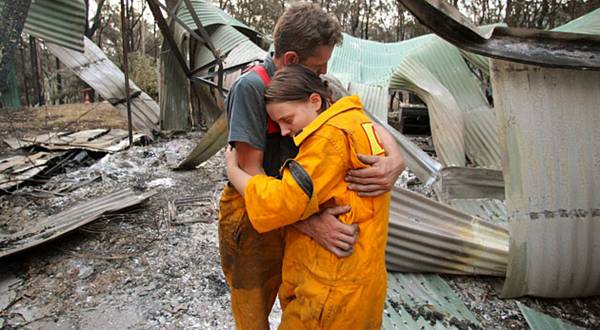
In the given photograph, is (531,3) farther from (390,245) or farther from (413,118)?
(390,245)

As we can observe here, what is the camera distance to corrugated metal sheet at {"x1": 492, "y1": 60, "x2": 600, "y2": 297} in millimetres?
2482

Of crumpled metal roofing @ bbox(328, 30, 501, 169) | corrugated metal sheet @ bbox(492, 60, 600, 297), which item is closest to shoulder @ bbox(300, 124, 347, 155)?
corrugated metal sheet @ bbox(492, 60, 600, 297)

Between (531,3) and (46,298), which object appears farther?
(531,3)

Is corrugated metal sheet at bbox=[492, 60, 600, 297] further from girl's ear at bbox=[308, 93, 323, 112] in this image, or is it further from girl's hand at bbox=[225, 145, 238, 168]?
Answer: girl's hand at bbox=[225, 145, 238, 168]

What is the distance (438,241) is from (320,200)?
6.98ft

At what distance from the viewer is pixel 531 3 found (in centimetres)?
1294

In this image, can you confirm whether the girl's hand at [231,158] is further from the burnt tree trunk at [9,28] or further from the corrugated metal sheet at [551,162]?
the burnt tree trunk at [9,28]

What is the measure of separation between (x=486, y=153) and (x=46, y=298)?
14.8 feet

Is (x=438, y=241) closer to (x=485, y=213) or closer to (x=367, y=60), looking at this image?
(x=485, y=213)

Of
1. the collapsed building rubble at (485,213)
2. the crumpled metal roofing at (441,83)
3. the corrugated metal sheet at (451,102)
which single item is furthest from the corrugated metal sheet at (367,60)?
the collapsed building rubble at (485,213)

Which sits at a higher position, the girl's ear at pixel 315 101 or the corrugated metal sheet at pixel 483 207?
the girl's ear at pixel 315 101

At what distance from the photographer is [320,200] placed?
1195 mm

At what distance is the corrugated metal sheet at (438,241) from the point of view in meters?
3.04

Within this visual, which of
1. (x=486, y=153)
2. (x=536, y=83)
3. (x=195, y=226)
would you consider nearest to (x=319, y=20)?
(x=536, y=83)
